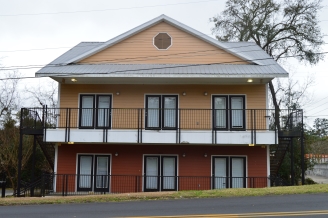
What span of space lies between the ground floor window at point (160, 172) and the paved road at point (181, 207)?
558 cm

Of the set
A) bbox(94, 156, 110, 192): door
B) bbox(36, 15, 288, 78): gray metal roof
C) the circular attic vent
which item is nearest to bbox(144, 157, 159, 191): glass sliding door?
bbox(94, 156, 110, 192): door

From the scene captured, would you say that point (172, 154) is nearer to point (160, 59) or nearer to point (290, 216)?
point (160, 59)

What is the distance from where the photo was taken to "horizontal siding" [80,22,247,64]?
2073cm

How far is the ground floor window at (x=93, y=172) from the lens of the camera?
19828mm

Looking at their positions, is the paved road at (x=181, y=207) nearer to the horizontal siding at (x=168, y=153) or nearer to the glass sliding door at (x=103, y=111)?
the horizontal siding at (x=168, y=153)

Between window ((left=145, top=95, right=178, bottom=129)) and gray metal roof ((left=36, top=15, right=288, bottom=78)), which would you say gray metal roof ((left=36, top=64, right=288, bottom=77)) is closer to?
gray metal roof ((left=36, top=15, right=288, bottom=78))

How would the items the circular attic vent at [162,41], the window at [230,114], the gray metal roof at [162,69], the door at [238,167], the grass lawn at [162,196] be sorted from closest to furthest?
the grass lawn at [162,196], the gray metal roof at [162,69], the window at [230,114], the door at [238,167], the circular attic vent at [162,41]

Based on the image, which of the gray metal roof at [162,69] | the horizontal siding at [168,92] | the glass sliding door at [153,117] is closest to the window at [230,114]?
the horizontal siding at [168,92]

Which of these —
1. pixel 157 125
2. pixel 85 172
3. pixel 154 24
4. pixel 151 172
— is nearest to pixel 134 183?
pixel 151 172

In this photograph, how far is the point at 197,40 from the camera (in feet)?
68.8

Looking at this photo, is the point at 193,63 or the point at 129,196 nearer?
the point at 129,196

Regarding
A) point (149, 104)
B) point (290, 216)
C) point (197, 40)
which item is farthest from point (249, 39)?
point (290, 216)

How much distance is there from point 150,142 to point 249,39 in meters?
18.1

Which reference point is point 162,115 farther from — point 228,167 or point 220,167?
point 228,167
